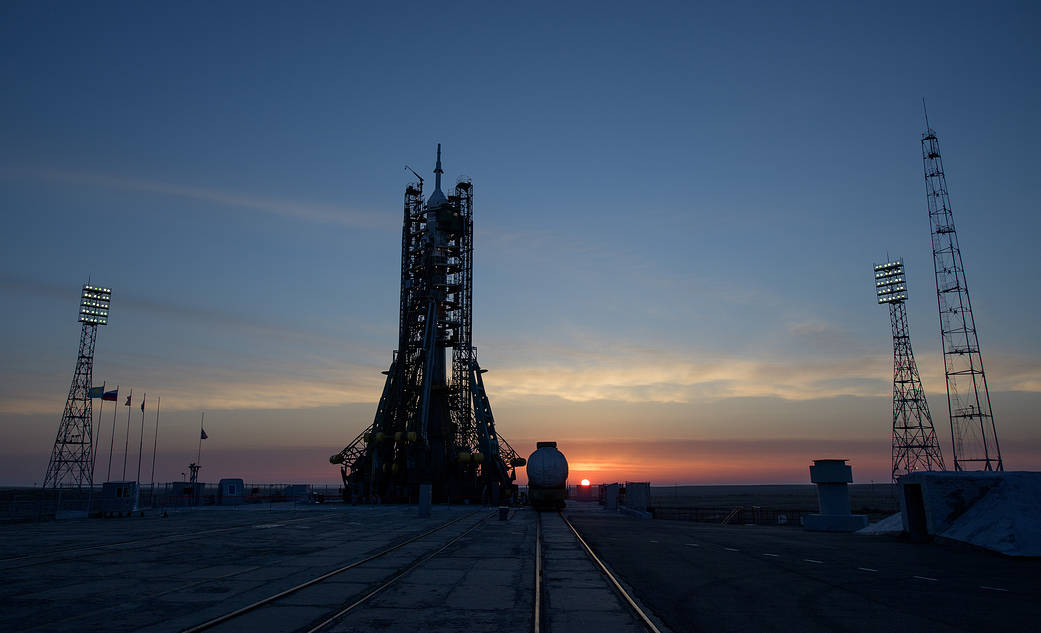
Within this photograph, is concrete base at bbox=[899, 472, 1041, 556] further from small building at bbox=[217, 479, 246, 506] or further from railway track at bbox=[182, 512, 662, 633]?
small building at bbox=[217, 479, 246, 506]

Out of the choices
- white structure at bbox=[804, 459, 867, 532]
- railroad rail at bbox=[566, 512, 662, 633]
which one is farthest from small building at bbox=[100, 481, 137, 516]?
white structure at bbox=[804, 459, 867, 532]

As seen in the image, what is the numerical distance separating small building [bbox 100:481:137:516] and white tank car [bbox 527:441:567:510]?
96.4 feet

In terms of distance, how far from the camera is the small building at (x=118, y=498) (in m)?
42.4

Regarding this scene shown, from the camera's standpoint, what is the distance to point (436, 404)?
70062 mm

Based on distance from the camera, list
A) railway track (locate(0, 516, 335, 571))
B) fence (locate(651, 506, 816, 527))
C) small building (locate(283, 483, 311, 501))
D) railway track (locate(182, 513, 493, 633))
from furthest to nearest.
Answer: small building (locate(283, 483, 311, 501)) → fence (locate(651, 506, 816, 527)) → railway track (locate(0, 516, 335, 571)) → railway track (locate(182, 513, 493, 633))

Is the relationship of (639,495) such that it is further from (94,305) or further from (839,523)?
(94,305)

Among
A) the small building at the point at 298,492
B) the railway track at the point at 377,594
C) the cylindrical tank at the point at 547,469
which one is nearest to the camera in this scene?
the railway track at the point at 377,594

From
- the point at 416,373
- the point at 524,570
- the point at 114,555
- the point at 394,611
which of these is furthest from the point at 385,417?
the point at 394,611

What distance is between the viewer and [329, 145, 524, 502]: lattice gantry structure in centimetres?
6588

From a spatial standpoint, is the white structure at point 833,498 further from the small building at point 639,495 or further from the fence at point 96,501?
the fence at point 96,501

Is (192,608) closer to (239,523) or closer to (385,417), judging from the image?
(239,523)

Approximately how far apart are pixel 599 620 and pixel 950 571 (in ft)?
46.1

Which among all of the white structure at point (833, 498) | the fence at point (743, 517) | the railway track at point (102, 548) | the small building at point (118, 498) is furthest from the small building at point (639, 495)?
the small building at point (118, 498)

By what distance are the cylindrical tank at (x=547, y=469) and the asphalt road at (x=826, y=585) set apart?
78.2 feet
